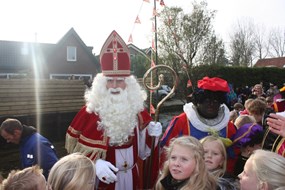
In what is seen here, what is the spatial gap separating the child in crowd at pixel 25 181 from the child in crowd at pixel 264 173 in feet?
3.91

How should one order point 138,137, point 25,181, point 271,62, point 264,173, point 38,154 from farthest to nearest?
point 271,62 < point 38,154 < point 138,137 < point 264,173 < point 25,181

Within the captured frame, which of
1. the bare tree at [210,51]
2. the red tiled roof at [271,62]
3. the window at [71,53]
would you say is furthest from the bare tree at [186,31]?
the red tiled roof at [271,62]

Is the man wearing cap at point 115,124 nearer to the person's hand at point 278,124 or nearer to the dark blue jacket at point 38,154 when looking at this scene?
the dark blue jacket at point 38,154

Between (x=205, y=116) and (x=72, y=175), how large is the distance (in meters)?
1.63

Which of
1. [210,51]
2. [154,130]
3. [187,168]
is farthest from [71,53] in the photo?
[187,168]

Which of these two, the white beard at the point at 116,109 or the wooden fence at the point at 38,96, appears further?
the wooden fence at the point at 38,96

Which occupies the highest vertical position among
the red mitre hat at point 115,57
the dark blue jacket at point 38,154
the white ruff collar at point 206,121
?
the red mitre hat at point 115,57

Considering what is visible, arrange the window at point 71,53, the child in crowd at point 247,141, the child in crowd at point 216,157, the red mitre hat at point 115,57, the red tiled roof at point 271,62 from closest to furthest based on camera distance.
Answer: the child in crowd at point 216,157, the child in crowd at point 247,141, the red mitre hat at point 115,57, the window at point 71,53, the red tiled roof at point 271,62

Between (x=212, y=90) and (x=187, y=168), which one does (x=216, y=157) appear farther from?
(x=212, y=90)

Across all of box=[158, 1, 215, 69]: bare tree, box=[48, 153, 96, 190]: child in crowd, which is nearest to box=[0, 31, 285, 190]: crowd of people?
box=[48, 153, 96, 190]: child in crowd

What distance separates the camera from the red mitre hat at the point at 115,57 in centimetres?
316

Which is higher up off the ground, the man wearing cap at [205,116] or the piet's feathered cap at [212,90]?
the piet's feathered cap at [212,90]

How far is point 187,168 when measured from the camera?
6.89ft

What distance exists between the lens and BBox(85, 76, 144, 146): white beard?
294 centimetres
